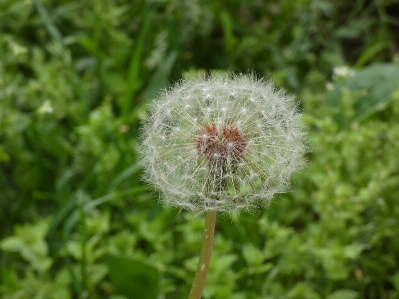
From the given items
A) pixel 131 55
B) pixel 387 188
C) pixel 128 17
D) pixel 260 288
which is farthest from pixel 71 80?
pixel 387 188

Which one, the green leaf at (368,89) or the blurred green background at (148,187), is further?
the green leaf at (368,89)

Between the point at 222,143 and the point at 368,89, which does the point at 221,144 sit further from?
the point at 368,89

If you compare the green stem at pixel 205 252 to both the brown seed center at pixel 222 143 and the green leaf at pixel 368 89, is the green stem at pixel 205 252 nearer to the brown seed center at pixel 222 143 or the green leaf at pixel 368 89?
the brown seed center at pixel 222 143

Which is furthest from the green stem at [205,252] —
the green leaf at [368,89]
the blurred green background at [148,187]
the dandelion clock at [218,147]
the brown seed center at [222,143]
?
the green leaf at [368,89]

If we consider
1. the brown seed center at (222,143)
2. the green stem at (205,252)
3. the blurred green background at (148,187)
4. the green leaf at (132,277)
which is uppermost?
the blurred green background at (148,187)

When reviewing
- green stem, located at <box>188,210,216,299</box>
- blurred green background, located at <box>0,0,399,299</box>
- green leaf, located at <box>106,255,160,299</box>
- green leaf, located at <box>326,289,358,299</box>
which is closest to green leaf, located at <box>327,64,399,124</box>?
blurred green background, located at <box>0,0,399,299</box>

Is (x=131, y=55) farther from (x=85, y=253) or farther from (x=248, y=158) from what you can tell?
(x=248, y=158)

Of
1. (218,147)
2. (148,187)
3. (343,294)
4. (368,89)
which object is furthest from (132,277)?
(368,89)
